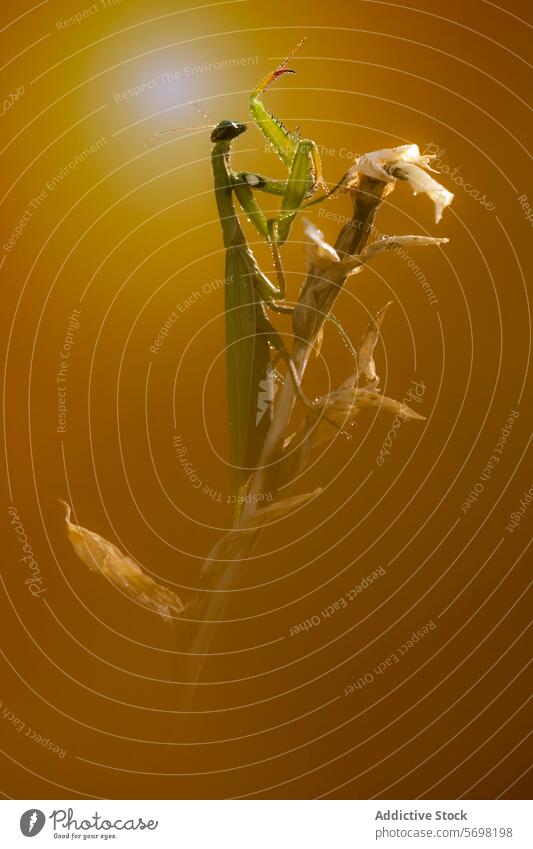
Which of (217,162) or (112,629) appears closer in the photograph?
(217,162)

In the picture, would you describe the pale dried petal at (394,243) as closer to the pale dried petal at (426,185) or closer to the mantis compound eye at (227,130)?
the pale dried petal at (426,185)

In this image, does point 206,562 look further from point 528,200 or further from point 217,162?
point 528,200

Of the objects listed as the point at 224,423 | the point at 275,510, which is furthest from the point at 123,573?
the point at 224,423

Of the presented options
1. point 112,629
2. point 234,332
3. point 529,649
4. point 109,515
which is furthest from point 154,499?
point 529,649

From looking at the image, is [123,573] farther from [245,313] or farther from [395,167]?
[395,167]
